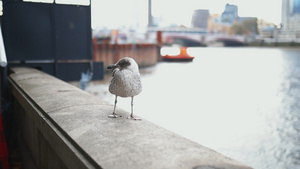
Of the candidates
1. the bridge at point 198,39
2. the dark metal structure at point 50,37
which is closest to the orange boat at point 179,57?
the dark metal structure at point 50,37

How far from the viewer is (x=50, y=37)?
8.62 meters

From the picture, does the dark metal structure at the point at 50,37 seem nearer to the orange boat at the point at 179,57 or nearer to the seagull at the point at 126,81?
the seagull at the point at 126,81

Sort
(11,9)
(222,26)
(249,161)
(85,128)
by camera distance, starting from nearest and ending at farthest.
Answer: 1. (85,128)
2. (249,161)
3. (11,9)
4. (222,26)

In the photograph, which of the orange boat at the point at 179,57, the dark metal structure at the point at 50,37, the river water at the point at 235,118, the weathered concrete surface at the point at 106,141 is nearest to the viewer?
the weathered concrete surface at the point at 106,141

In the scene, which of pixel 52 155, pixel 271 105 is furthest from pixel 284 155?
pixel 271 105

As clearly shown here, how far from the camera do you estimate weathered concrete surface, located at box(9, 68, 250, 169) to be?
88.3 inches

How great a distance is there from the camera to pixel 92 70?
9203 millimetres

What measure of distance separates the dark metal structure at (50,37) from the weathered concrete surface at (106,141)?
4.46 meters

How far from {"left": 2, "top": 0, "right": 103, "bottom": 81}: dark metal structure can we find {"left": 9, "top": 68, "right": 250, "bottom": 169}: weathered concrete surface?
4465 mm

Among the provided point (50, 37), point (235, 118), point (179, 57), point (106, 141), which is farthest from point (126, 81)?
point (179, 57)

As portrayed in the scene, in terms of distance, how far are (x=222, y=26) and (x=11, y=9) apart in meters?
116

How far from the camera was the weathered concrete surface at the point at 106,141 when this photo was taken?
224 cm

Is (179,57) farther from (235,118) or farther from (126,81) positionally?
(126,81)

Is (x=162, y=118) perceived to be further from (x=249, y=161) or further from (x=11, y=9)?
(x=11, y=9)
